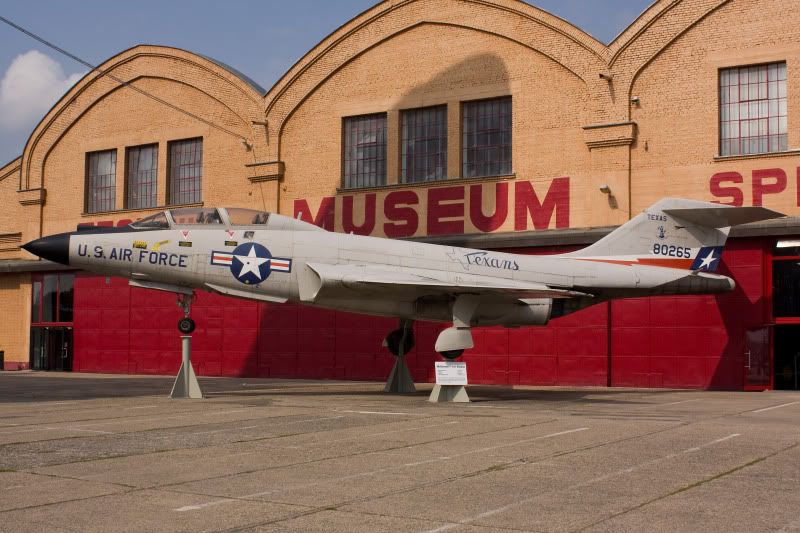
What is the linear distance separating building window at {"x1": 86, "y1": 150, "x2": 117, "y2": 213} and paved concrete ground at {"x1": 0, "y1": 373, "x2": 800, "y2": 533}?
78.0 ft

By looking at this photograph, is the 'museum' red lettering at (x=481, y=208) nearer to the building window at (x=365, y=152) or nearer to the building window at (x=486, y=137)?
the building window at (x=486, y=137)

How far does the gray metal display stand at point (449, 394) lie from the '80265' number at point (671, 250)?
749 cm

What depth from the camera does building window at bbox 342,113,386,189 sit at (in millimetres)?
32844

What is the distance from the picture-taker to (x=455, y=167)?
31.1 metres

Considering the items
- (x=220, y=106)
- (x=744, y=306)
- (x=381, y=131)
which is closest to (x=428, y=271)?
(x=744, y=306)

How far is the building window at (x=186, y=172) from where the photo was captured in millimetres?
36438

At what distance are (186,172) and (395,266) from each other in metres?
19.0

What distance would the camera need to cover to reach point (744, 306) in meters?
26.0

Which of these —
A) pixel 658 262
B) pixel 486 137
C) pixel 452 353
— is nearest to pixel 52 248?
pixel 452 353

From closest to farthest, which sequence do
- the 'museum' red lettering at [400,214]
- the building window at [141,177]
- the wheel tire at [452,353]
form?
the wheel tire at [452,353] → the 'museum' red lettering at [400,214] → the building window at [141,177]

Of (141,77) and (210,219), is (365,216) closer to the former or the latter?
(210,219)

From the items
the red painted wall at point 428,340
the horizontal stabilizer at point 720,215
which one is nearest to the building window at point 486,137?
the red painted wall at point 428,340

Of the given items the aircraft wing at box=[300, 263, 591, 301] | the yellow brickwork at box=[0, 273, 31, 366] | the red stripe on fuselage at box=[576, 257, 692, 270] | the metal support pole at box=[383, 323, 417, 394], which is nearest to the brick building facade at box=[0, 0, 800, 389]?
the yellow brickwork at box=[0, 273, 31, 366]

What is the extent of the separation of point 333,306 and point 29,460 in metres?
11.4
